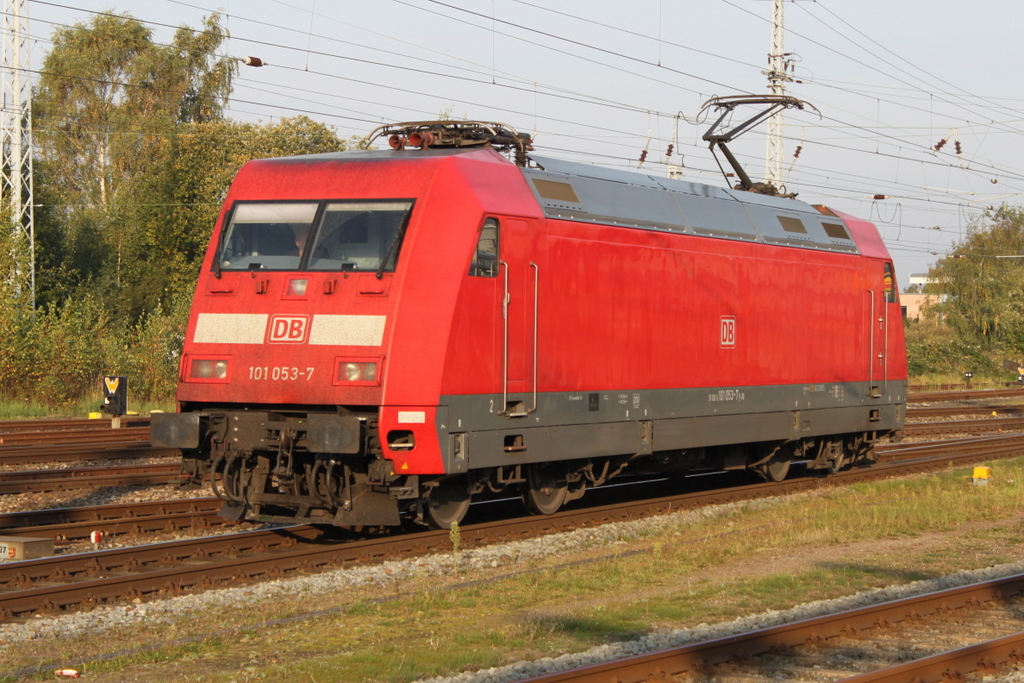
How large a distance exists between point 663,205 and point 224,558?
6400 mm

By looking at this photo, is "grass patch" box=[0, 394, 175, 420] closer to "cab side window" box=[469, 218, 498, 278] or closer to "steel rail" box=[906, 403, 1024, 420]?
"cab side window" box=[469, 218, 498, 278]

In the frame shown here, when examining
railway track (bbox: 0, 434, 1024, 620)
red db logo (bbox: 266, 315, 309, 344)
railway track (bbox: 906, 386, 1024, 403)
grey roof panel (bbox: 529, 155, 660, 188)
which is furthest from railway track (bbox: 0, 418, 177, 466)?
railway track (bbox: 906, 386, 1024, 403)

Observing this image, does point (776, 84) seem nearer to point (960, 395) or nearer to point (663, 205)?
point (960, 395)

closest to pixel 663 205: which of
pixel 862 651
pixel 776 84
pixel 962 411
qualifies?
pixel 862 651

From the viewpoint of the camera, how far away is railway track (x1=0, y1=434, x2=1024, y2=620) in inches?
334

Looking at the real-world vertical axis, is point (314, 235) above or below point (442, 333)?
above

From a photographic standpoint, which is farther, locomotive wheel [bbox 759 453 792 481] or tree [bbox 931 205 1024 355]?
tree [bbox 931 205 1024 355]

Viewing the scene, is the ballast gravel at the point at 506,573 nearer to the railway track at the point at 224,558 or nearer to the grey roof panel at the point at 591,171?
the railway track at the point at 224,558

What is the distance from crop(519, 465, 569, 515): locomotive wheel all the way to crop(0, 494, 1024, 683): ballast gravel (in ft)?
1.72

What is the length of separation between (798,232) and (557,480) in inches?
218

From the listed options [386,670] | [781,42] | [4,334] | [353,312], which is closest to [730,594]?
[386,670]

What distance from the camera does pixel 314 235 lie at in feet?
35.5

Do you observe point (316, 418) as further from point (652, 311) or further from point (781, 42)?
point (781, 42)

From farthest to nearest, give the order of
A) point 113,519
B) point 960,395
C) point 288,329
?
point 960,395 < point 113,519 < point 288,329
